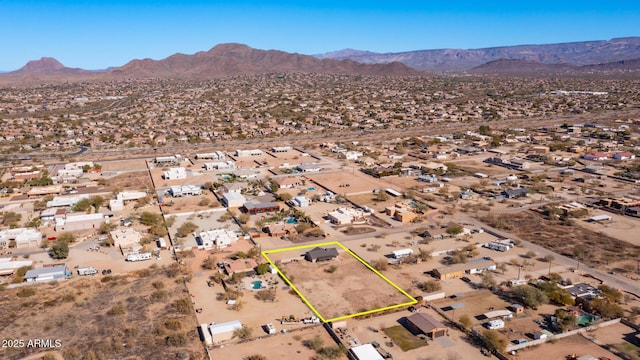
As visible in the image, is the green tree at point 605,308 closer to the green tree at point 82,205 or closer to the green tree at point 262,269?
the green tree at point 262,269

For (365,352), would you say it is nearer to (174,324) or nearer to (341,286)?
(341,286)

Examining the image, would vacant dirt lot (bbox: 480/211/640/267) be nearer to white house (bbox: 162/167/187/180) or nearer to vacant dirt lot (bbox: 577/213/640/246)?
vacant dirt lot (bbox: 577/213/640/246)

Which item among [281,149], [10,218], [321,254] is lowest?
[321,254]

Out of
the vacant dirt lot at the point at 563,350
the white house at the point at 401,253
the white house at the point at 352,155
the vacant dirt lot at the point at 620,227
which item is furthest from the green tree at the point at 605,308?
the white house at the point at 352,155

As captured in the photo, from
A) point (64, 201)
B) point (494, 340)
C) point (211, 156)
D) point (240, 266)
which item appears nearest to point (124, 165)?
point (211, 156)

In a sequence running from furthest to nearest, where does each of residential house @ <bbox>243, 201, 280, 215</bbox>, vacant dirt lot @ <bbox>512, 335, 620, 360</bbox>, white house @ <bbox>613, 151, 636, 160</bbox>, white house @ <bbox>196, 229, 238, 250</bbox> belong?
white house @ <bbox>613, 151, 636, 160</bbox> < residential house @ <bbox>243, 201, 280, 215</bbox> < white house @ <bbox>196, 229, 238, 250</bbox> < vacant dirt lot @ <bbox>512, 335, 620, 360</bbox>

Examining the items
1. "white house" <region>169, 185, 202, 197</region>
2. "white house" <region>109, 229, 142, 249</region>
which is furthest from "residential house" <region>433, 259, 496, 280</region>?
"white house" <region>169, 185, 202, 197</region>
